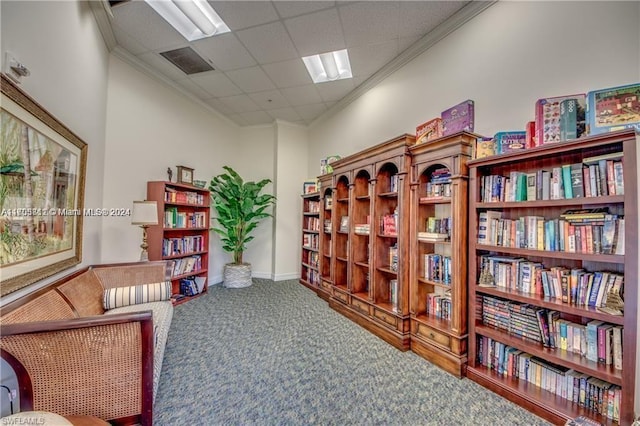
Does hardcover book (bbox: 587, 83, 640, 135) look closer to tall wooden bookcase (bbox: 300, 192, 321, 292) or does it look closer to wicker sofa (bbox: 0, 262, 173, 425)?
wicker sofa (bbox: 0, 262, 173, 425)

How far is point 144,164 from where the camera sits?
3766 mm

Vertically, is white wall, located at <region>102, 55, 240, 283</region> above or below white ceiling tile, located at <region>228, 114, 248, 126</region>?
below

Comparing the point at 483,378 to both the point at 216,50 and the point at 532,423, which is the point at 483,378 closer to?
the point at 532,423

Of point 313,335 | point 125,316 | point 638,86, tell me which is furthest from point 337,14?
point 313,335

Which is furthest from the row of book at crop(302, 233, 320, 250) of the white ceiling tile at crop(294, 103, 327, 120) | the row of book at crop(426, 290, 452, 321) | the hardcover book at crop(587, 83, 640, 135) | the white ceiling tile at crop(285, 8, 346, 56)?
the hardcover book at crop(587, 83, 640, 135)

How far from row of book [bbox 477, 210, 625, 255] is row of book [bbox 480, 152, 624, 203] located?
143 mm

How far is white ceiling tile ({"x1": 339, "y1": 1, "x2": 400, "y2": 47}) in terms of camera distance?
2.56 meters

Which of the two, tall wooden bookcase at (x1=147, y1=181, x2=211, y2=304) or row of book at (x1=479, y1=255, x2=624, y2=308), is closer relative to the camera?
row of book at (x1=479, y1=255, x2=624, y2=308)

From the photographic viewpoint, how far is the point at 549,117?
1828 mm

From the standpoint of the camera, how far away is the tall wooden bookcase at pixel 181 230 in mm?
3707

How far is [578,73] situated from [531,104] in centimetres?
30

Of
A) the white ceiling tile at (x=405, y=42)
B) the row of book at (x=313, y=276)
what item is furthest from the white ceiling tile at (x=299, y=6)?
the row of book at (x=313, y=276)

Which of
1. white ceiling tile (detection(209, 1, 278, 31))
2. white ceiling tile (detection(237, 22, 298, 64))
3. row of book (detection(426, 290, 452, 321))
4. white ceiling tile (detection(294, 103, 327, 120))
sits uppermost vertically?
white ceiling tile (detection(237, 22, 298, 64))

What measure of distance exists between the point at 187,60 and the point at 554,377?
484 centimetres
